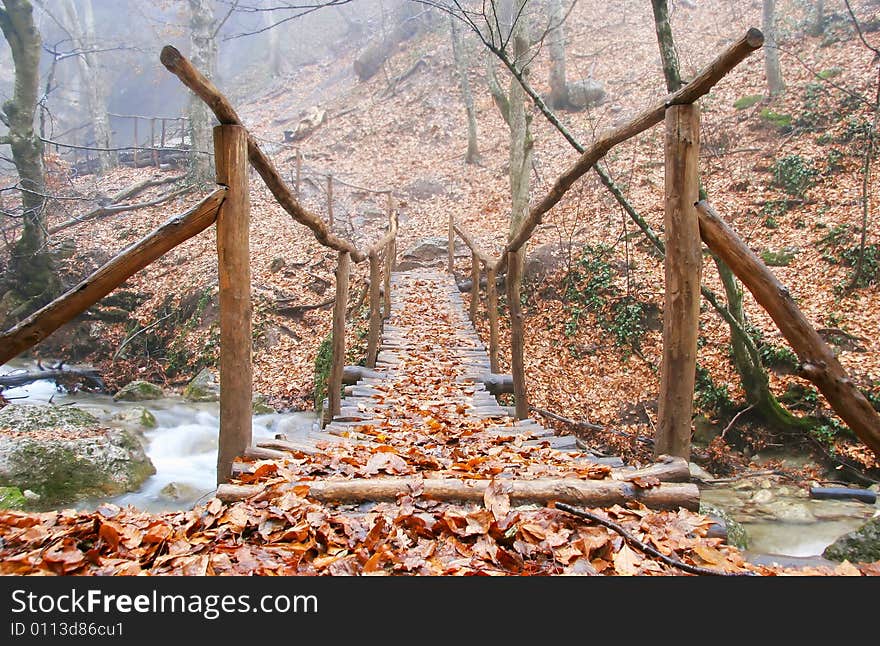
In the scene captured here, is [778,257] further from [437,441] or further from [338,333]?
[437,441]

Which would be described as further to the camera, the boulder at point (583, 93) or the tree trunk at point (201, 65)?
the boulder at point (583, 93)

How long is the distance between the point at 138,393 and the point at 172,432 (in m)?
1.90

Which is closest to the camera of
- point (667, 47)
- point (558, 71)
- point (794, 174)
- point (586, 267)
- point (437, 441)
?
point (437, 441)

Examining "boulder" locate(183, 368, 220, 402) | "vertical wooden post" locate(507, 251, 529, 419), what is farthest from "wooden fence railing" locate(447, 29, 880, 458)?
"boulder" locate(183, 368, 220, 402)

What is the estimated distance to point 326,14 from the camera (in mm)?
35812

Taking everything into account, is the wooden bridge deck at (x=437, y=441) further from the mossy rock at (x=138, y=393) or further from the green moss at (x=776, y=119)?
the green moss at (x=776, y=119)

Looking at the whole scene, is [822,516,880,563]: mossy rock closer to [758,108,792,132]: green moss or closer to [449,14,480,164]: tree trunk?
Result: [758,108,792,132]: green moss

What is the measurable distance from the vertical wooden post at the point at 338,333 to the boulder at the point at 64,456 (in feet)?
9.21

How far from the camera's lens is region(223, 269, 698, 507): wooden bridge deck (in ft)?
8.21

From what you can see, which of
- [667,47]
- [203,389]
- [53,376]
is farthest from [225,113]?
[53,376]

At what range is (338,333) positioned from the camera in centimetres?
576

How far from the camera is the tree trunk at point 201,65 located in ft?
52.7

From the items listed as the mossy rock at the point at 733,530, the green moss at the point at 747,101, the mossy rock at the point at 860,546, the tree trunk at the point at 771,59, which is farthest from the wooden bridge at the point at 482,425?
the tree trunk at the point at 771,59
